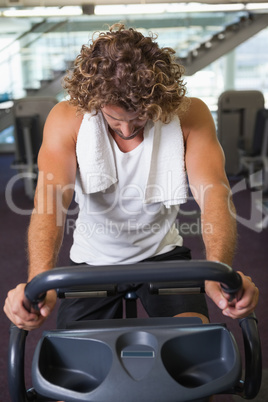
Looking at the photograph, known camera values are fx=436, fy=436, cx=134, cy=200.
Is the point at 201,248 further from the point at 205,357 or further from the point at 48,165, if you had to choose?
the point at 205,357

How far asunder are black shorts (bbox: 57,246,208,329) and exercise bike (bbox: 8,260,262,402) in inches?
15.6

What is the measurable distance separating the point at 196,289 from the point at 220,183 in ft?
1.47

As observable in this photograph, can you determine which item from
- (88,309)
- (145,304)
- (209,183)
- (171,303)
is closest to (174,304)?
(171,303)

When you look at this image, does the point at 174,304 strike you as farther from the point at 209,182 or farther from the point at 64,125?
the point at 64,125

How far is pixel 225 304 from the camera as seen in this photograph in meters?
0.91

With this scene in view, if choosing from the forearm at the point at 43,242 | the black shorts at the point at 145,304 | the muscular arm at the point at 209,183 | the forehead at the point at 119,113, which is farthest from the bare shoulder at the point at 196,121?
the forearm at the point at 43,242

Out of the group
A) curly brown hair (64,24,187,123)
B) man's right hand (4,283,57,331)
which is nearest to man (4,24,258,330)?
curly brown hair (64,24,187,123)

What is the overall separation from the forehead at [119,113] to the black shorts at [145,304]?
0.51m

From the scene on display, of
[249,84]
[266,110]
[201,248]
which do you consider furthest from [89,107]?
[249,84]

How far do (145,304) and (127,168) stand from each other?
460 millimetres

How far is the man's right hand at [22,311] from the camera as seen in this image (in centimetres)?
84

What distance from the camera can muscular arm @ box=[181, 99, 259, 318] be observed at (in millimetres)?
1253

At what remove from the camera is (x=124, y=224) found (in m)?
1.47

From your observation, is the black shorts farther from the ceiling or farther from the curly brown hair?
the ceiling
